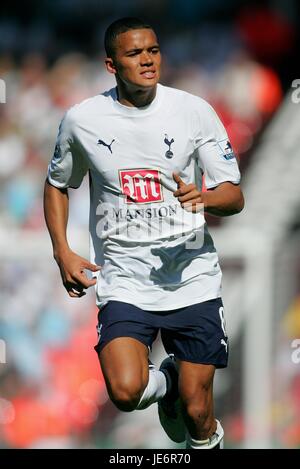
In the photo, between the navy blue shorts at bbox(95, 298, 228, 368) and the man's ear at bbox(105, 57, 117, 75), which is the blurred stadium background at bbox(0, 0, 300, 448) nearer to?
the navy blue shorts at bbox(95, 298, 228, 368)

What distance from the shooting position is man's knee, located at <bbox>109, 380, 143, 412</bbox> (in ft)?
15.0

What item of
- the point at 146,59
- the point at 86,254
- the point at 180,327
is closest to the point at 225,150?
the point at 146,59

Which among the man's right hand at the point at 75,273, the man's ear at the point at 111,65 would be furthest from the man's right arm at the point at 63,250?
the man's ear at the point at 111,65

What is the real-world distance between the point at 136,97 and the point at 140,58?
8.2 inches

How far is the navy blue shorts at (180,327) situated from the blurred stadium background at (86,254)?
3.75 metres

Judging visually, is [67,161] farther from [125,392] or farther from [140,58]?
[125,392]

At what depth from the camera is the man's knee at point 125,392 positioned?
4566mm

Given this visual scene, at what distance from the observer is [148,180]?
4.67 m

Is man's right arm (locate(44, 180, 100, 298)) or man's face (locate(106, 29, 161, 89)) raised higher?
man's face (locate(106, 29, 161, 89))

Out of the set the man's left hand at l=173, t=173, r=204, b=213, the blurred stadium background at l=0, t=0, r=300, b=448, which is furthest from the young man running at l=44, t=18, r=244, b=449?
the blurred stadium background at l=0, t=0, r=300, b=448

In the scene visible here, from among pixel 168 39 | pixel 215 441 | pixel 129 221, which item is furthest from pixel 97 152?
pixel 168 39

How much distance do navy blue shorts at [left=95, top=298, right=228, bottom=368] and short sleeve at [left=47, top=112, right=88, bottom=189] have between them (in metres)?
0.61

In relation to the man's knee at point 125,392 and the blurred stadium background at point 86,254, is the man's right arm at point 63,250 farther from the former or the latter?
the blurred stadium background at point 86,254
